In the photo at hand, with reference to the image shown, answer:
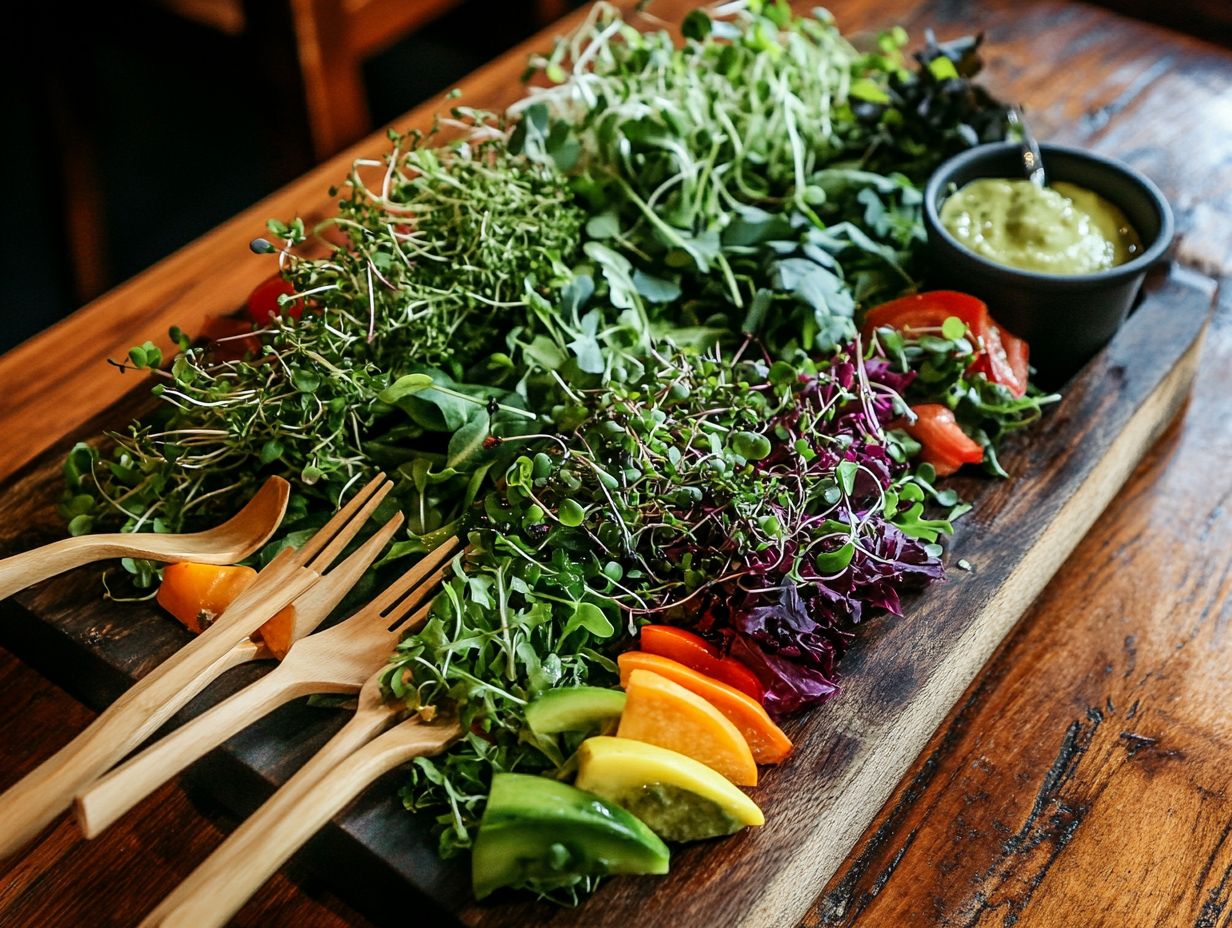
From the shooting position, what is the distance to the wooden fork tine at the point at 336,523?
56.3 inches

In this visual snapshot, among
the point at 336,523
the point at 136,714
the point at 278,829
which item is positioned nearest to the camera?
the point at 278,829

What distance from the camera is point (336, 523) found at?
4.75 ft

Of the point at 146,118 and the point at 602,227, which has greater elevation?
the point at 602,227

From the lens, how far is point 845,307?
1.81 metres

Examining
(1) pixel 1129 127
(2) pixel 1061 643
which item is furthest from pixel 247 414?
(1) pixel 1129 127

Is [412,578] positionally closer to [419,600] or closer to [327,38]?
[419,600]

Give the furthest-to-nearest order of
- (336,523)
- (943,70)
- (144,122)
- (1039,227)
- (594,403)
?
(144,122)
(943,70)
(1039,227)
(594,403)
(336,523)

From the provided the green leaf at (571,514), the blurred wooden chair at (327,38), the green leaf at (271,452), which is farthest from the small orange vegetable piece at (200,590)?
the blurred wooden chair at (327,38)

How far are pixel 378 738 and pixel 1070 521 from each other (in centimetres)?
99

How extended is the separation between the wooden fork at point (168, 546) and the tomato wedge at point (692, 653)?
50 cm

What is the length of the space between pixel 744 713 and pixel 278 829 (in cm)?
50

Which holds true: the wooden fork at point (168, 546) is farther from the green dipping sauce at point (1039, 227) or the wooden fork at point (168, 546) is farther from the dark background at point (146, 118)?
the dark background at point (146, 118)

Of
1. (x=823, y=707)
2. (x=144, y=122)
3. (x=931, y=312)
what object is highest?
(x=931, y=312)

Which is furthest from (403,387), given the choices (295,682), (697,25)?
(697,25)
